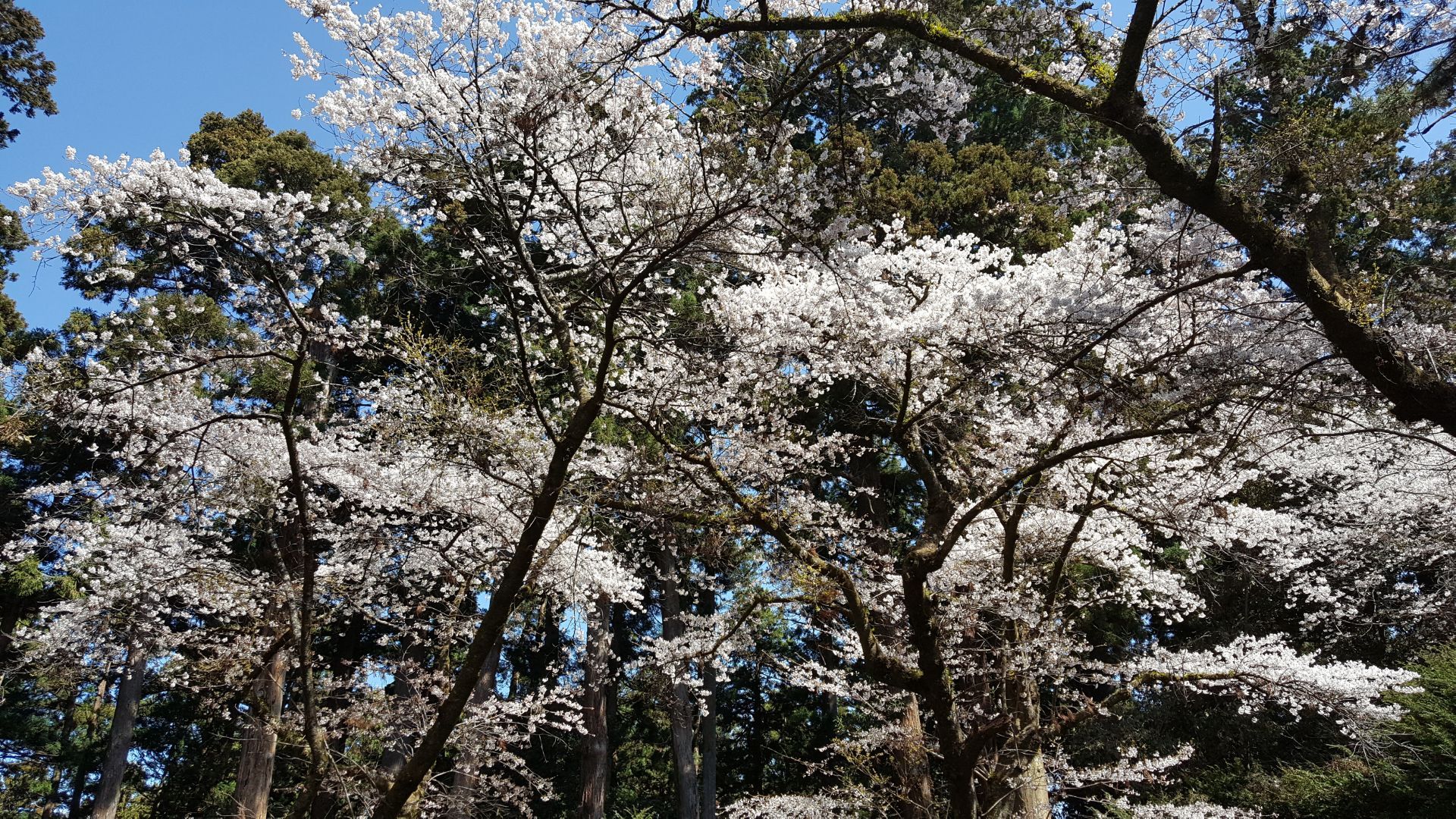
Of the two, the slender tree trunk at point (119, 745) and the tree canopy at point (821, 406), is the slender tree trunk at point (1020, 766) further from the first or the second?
the slender tree trunk at point (119, 745)

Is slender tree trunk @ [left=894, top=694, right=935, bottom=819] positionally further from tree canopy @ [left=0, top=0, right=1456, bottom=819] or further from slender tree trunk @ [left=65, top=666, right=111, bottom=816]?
slender tree trunk @ [left=65, top=666, right=111, bottom=816]

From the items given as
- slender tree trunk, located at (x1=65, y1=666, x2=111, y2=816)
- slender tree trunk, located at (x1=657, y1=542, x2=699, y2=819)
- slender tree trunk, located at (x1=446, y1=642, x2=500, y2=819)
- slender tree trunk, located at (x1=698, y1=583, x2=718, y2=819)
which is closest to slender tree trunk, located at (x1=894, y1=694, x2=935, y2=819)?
slender tree trunk, located at (x1=446, y1=642, x2=500, y2=819)

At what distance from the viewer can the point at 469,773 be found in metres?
5.59

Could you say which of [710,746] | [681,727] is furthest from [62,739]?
[710,746]

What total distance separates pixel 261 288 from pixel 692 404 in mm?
2412

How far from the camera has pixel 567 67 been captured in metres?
3.67

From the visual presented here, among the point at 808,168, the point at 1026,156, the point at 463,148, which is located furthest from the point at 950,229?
the point at 463,148

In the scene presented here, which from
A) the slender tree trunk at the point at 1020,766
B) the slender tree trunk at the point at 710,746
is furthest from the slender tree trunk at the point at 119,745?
the slender tree trunk at the point at 1020,766

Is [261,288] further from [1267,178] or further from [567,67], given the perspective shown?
[1267,178]

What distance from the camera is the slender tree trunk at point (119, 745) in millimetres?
11828

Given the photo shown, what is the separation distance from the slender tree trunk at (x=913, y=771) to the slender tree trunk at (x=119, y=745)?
10.6 meters

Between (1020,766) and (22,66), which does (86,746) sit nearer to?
(22,66)

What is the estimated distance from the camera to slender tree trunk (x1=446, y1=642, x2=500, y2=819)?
5.19 metres

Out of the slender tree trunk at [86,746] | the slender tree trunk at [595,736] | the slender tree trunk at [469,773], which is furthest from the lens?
the slender tree trunk at [86,746]
